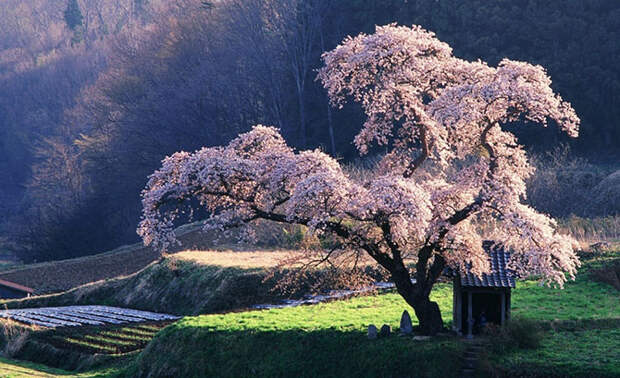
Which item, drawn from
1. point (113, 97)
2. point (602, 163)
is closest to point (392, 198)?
point (602, 163)

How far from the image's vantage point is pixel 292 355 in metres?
28.3

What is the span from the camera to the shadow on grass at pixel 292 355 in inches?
1019

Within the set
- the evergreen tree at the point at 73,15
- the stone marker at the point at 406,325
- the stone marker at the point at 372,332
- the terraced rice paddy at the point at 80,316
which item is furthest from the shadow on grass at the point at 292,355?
the evergreen tree at the point at 73,15

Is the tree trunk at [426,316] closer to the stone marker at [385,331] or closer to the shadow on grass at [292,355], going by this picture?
the shadow on grass at [292,355]

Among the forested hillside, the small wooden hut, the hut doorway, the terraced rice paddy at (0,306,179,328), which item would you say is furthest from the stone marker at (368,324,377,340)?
the forested hillside

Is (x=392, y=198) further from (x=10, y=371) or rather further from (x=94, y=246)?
(x=94, y=246)

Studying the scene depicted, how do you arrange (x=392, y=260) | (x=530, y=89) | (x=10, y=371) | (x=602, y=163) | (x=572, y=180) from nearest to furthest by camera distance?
(x=530, y=89), (x=392, y=260), (x=10, y=371), (x=572, y=180), (x=602, y=163)

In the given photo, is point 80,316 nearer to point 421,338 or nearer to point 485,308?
point 421,338

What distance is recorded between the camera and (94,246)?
7800cm

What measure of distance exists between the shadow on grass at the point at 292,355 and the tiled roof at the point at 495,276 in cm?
191

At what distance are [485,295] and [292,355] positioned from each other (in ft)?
21.9

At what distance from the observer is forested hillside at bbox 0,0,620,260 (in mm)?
65375

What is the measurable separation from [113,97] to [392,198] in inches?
2643

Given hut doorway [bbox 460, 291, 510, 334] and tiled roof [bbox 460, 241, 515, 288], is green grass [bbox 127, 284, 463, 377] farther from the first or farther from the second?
tiled roof [bbox 460, 241, 515, 288]
